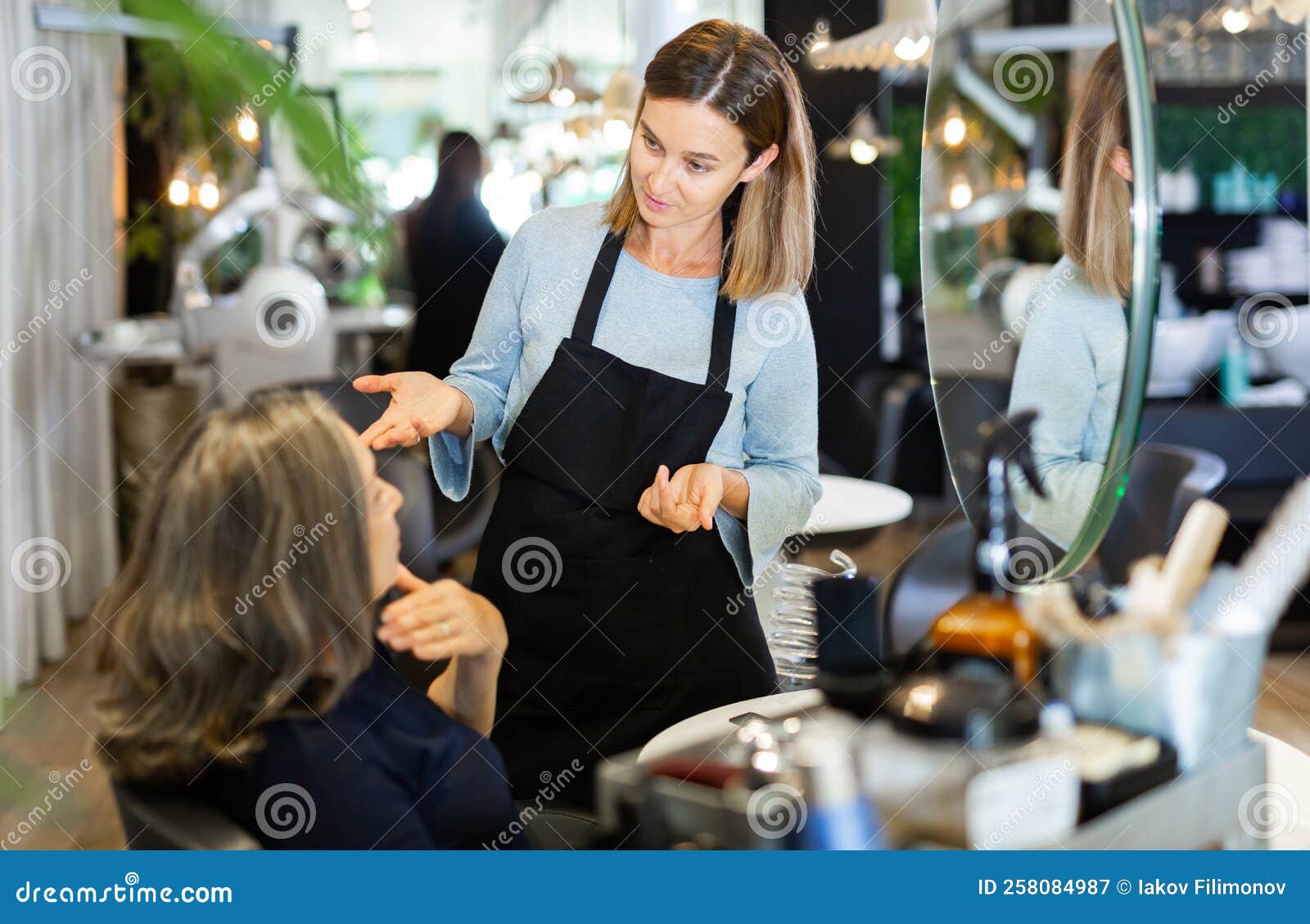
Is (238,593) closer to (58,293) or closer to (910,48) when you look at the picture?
(58,293)

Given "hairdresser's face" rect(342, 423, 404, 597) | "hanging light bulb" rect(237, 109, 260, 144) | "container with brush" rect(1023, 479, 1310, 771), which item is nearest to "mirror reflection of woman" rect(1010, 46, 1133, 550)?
"container with brush" rect(1023, 479, 1310, 771)

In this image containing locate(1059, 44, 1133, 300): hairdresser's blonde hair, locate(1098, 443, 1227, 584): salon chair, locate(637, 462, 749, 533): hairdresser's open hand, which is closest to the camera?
locate(1059, 44, 1133, 300): hairdresser's blonde hair

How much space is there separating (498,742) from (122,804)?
474mm

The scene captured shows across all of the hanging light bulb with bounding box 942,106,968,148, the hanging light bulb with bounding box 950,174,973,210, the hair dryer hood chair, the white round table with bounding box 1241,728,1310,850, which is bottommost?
the white round table with bounding box 1241,728,1310,850

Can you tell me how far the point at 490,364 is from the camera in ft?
4.88

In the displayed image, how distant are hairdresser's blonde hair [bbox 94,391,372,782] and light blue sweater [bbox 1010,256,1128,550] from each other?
778 millimetres

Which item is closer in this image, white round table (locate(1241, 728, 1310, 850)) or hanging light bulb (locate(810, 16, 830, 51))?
white round table (locate(1241, 728, 1310, 850))

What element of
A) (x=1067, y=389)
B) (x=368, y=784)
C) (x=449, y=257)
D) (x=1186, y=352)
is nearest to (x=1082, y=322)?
(x=1067, y=389)

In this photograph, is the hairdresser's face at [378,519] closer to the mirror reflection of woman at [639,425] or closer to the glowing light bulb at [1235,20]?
the mirror reflection of woman at [639,425]

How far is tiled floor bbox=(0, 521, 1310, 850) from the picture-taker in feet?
4.58

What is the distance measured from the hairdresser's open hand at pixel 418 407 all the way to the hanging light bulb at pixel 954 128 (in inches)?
30.2

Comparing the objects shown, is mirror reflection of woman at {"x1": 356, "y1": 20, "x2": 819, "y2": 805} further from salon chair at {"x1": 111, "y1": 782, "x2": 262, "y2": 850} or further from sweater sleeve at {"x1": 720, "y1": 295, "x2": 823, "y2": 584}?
salon chair at {"x1": 111, "y1": 782, "x2": 262, "y2": 850}
